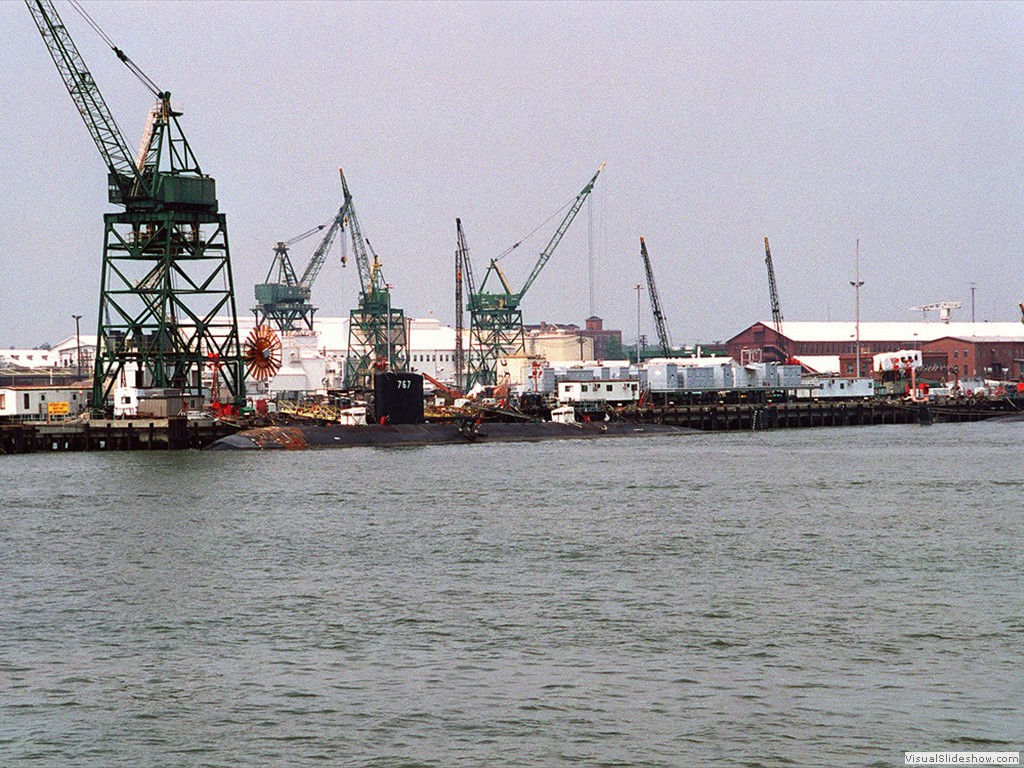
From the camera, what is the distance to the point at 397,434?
291 ft

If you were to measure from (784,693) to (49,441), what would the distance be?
244 ft

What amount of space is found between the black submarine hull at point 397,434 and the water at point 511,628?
2802 centimetres

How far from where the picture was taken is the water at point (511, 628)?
20336mm

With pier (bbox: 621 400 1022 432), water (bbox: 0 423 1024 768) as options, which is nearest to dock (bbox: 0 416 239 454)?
water (bbox: 0 423 1024 768)

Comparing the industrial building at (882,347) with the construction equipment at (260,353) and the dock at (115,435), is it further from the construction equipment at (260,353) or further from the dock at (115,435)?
the dock at (115,435)

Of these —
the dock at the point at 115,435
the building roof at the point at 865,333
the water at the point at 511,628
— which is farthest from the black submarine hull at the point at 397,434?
the building roof at the point at 865,333

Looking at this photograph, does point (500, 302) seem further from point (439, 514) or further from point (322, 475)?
point (439, 514)

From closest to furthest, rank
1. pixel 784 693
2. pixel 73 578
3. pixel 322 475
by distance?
pixel 784 693
pixel 73 578
pixel 322 475

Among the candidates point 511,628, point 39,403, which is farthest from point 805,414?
point 511,628

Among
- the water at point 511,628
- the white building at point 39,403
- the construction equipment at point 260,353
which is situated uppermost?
the construction equipment at point 260,353

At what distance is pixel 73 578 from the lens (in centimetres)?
3450

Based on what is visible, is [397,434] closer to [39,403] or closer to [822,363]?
[39,403]

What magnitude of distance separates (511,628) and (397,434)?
6158 centimetres

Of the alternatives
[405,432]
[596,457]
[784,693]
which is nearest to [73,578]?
[784,693]
